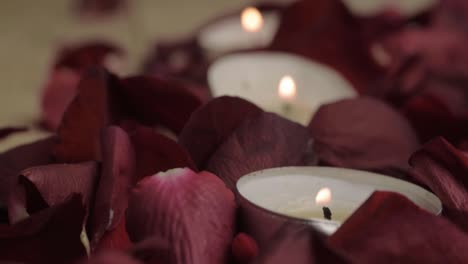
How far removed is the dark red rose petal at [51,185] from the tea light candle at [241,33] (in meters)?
0.33

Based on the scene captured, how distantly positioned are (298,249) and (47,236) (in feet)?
0.35

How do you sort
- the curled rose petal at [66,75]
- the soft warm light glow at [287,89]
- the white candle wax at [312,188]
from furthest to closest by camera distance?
the curled rose petal at [66,75] → the soft warm light glow at [287,89] → the white candle wax at [312,188]

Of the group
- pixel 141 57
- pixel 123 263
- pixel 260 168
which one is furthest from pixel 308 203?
pixel 141 57

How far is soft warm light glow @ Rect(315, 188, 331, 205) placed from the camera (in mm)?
366

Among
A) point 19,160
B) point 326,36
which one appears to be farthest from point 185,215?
point 326,36

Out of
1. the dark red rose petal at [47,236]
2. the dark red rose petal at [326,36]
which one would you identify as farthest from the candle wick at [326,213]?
the dark red rose petal at [326,36]

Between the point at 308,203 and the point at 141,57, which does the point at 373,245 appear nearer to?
the point at 308,203

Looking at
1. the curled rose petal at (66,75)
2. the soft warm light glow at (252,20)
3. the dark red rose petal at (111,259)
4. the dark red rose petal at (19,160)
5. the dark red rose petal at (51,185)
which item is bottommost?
the curled rose petal at (66,75)

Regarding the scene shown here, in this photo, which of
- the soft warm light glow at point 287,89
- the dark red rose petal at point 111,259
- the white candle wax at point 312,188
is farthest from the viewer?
the soft warm light glow at point 287,89

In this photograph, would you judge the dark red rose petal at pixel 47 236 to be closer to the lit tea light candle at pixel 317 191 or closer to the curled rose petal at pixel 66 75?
the lit tea light candle at pixel 317 191

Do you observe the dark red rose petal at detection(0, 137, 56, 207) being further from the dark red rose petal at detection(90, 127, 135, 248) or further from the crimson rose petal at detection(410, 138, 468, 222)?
the crimson rose petal at detection(410, 138, 468, 222)

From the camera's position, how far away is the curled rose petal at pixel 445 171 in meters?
0.35

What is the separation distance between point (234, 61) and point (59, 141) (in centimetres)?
15

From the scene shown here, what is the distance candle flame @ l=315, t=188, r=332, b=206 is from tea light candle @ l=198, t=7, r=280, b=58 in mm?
325
